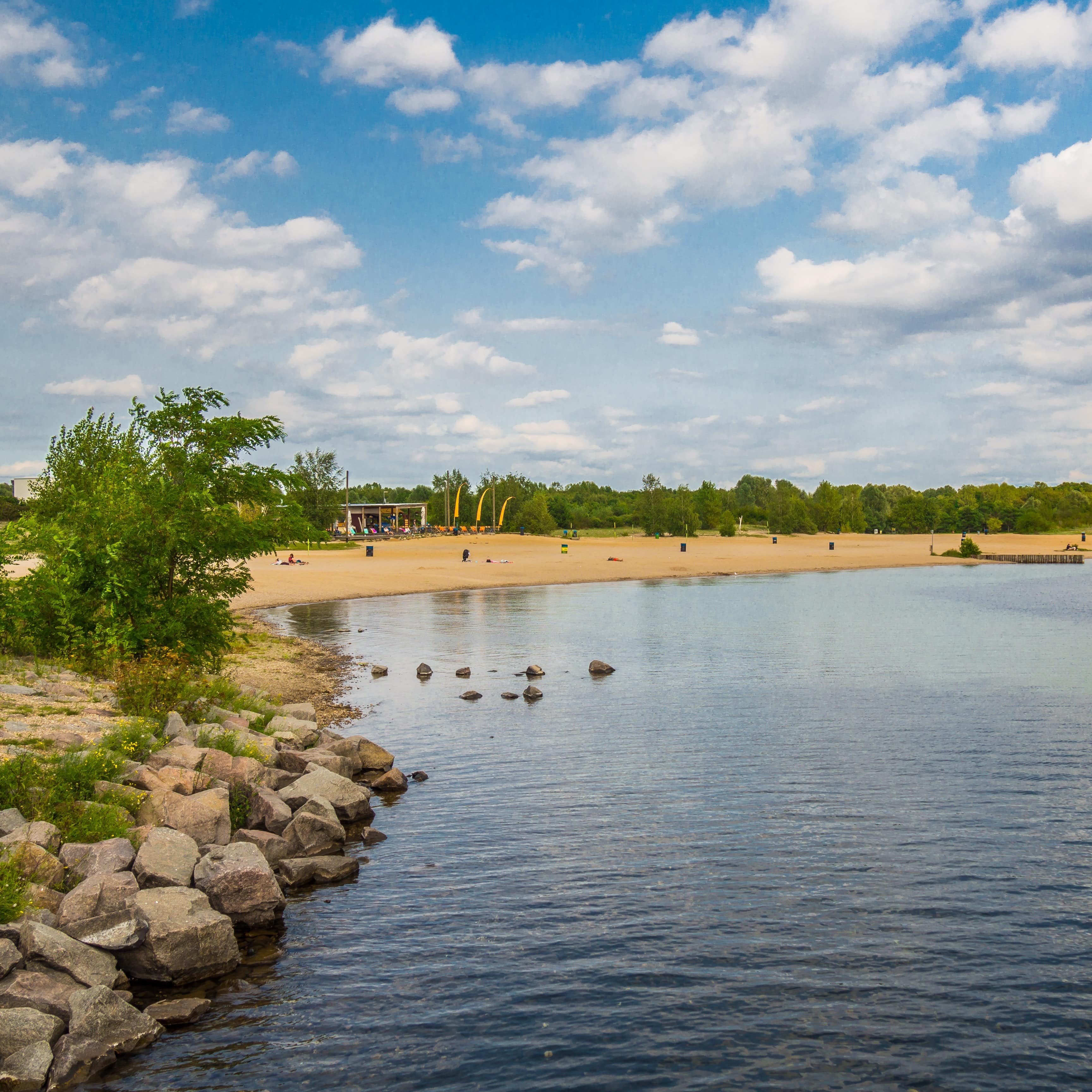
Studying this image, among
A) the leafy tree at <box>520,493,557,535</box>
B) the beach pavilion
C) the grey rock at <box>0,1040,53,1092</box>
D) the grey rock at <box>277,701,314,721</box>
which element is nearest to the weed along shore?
the grey rock at <box>0,1040,53,1092</box>

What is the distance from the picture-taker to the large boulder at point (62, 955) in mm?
10281

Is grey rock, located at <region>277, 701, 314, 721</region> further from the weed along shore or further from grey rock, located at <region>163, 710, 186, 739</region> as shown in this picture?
grey rock, located at <region>163, 710, 186, 739</region>

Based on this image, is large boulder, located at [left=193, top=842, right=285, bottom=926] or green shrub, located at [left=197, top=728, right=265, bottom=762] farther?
green shrub, located at [left=197, top=728, right=265, bottom=762]

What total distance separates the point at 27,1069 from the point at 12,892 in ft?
7.83

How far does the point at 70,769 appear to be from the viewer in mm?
13945

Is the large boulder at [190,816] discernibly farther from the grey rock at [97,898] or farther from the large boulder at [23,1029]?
the large boulder at [23,1029]

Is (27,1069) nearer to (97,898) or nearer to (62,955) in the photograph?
(62,955)

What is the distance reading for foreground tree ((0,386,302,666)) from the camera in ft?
77.0

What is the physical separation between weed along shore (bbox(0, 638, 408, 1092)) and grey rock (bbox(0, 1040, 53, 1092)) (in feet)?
0.04

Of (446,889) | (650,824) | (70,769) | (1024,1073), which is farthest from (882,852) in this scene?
(70,769)

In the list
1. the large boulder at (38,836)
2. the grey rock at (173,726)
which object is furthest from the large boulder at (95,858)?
the grey rock at (173,726)

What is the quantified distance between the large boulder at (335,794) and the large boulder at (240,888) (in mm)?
3479

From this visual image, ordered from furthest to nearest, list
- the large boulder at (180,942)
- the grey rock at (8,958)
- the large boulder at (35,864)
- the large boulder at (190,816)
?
the large boulder at (190,816) < the large boulder at (35,864) < the large boulder at (180,942) < the grey rock at (8,958)

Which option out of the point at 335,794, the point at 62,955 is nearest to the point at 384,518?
the point at 335,794
